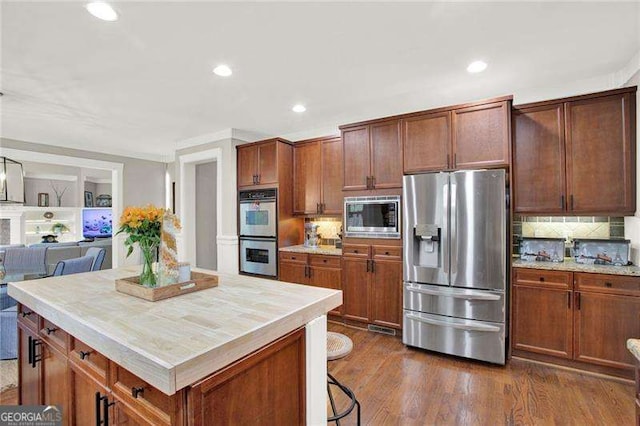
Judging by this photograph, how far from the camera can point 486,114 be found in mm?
2818

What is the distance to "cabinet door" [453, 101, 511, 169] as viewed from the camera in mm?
2748

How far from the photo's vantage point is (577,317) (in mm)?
2551

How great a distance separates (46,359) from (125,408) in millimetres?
919

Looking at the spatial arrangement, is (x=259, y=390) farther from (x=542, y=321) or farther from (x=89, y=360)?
(x=542, y=321)

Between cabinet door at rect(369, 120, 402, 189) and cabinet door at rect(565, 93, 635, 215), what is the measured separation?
1496 millimetres

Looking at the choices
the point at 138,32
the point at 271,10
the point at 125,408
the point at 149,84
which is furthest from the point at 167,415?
the point at 149,84

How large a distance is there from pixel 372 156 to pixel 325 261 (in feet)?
4.53

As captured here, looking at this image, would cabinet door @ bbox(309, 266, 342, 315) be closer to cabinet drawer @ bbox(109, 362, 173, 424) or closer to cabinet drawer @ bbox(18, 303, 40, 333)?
cabinet drawer @ bbox(18, 303, 40, 333)

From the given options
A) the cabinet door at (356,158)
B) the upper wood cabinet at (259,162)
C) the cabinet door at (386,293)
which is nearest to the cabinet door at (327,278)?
the cabinet door at (386,293)

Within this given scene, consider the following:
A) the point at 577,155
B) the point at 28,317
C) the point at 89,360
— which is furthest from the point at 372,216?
the point at 28,317

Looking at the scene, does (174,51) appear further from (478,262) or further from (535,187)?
(535,187)

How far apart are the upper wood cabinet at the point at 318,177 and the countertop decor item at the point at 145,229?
8.70 ft

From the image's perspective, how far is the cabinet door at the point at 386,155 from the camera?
129 inches

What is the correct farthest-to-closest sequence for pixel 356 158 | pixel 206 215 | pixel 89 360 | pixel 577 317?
pixel 206 215
pixel 356 158
pixel 577 317
pixel 89 360
